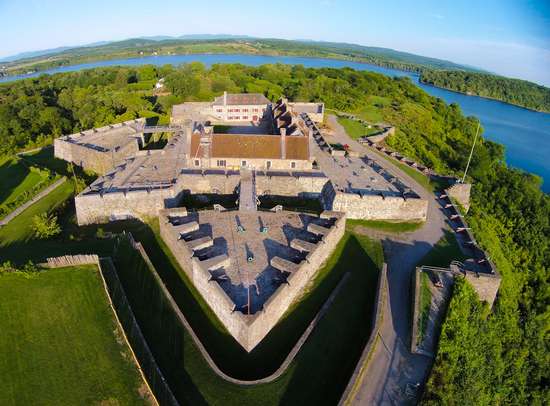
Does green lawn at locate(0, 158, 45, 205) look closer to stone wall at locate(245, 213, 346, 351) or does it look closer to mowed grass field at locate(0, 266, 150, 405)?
mowed grass field at locate(0, 266, 150, 405)

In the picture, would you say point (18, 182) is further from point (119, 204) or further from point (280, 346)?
point (280, 346)

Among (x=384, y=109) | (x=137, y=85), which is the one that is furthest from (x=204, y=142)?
(x=137, y=85)

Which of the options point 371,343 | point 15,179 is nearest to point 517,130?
point 371,343

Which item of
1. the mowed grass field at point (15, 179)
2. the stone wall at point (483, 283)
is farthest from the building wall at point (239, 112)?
the stone wall at point (483, 283)

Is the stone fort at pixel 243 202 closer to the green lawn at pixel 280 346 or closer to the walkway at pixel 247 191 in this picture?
the walkway at pixel 247 191

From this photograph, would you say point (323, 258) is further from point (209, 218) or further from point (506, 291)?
point (506, 291)
